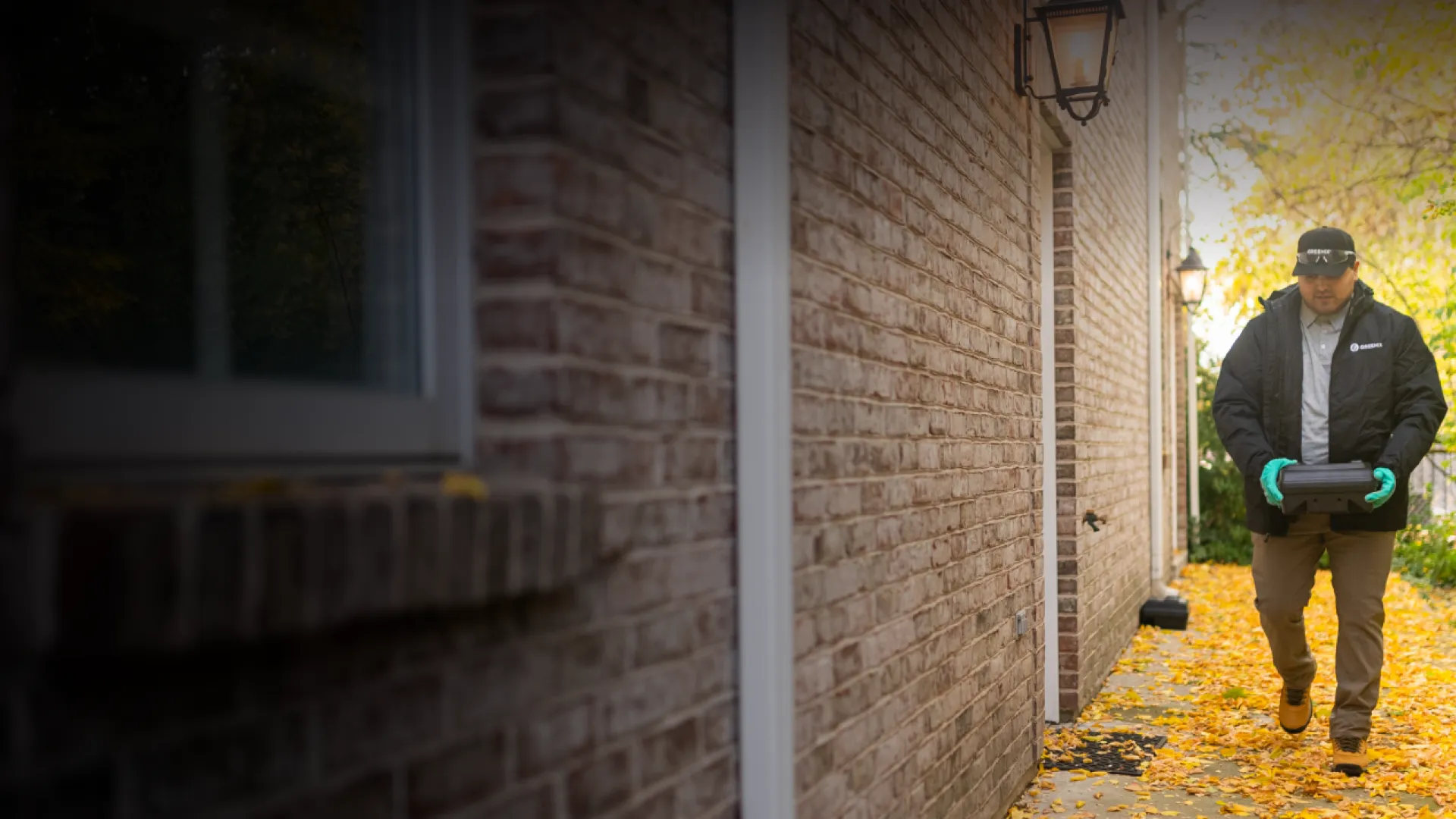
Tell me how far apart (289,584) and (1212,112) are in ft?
47.0

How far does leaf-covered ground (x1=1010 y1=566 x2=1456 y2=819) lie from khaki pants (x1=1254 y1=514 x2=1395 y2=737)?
0.28m

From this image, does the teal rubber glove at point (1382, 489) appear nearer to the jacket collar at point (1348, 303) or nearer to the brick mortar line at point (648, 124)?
the jacket collar at point (1348, 303)

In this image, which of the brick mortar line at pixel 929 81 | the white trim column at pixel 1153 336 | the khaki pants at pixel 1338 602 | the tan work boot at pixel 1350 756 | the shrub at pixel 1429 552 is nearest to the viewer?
the brick mortar line at pixel 929 81

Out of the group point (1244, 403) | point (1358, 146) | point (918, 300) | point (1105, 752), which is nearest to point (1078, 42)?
point (1244, 403)

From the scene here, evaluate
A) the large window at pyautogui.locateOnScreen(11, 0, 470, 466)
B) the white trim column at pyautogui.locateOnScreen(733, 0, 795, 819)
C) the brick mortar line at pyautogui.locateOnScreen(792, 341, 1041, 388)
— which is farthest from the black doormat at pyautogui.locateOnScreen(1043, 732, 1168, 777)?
the large window at pyautogui.locateOnScreen(11, 0, 470, 466)

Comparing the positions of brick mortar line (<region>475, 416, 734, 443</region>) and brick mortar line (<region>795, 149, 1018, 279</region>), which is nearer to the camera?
brick mortar line (<region>475, 416, 734, 443</region>)

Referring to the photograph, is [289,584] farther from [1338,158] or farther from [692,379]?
[1338,158]

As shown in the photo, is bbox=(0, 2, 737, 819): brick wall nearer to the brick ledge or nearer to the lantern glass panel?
the brick ledge

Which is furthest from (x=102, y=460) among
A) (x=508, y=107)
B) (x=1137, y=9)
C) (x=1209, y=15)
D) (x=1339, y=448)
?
(x=1209, y=15)

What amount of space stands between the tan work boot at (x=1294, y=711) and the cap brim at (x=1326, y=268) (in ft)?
5.70

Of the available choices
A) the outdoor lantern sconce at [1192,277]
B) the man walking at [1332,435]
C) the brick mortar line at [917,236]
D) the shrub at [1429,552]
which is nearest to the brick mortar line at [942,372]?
the brick mortar line at [917,236]

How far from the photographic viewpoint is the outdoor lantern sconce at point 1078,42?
4770 millimetres

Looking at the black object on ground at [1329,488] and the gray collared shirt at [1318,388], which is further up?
the gray collared shirt at [1318,388]

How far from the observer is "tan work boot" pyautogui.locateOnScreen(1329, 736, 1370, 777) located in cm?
452
